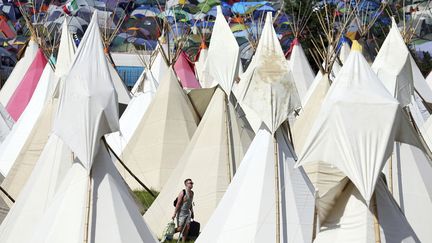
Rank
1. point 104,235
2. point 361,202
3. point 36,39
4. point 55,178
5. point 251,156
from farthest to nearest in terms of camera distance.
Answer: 1. point 36,39
2. point 55,178
3. point 251,156
4. point 104,235
5. point 361,202

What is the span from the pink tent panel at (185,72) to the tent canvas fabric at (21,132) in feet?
21.3

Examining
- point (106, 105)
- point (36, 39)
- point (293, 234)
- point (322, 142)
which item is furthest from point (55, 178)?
point (36, 39)

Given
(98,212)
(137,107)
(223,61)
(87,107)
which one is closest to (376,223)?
(98,212)

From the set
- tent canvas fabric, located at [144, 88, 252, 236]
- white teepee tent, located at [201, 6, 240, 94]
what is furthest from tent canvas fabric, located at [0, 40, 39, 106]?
tent canvas fabric, located at [144, 88, 252, 236]

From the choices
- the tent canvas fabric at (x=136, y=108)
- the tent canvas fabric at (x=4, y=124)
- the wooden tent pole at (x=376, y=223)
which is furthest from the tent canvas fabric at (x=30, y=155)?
the wooden tent pole at (x=376, y=223)

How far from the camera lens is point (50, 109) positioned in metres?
21.5

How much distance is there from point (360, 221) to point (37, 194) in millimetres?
5653

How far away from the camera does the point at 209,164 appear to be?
19.2 m

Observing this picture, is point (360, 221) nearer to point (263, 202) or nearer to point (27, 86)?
point (263, 202)

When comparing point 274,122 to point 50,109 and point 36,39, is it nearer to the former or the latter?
point 50,109

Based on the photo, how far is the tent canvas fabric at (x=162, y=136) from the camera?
22.5m

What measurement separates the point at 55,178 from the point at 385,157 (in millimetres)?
5987

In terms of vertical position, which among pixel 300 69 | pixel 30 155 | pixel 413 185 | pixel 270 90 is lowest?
pixel 300 69

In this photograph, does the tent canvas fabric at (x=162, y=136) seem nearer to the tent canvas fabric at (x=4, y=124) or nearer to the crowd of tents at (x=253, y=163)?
the crowd of tents at (x=253, y=163)
